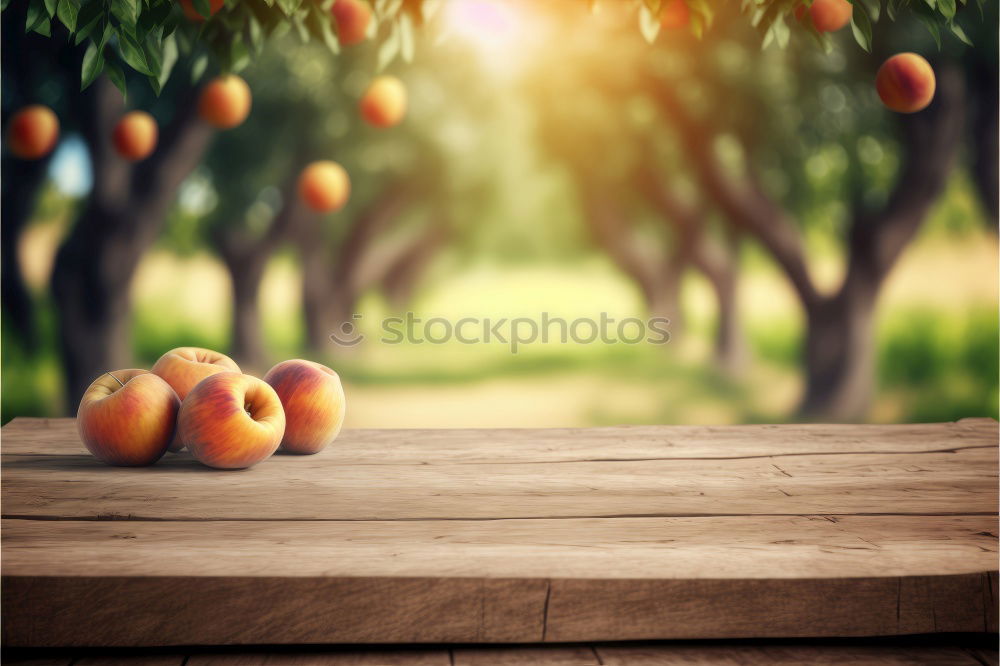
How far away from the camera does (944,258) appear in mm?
15352

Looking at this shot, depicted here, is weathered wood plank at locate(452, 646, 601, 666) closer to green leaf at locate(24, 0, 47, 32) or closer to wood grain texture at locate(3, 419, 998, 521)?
wood grain texture at locate(3, 419, 998, 521)

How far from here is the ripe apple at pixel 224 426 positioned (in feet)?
7.50

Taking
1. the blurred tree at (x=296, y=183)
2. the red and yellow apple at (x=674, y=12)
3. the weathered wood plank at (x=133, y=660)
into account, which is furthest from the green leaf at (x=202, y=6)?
the blurred tree at (x=296, y=183)

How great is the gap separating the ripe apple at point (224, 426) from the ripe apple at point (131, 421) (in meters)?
0.06

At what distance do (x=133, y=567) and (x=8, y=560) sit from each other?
0.24 m

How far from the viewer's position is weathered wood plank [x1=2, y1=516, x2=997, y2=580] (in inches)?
63.6

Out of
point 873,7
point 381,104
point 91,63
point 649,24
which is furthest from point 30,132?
point 873,7

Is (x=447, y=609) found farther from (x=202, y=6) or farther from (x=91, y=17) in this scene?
(x=91, y=17)

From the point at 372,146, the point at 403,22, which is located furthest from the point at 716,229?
the point at 403,22

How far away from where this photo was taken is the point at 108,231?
23.8 feet

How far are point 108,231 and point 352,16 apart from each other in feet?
15.1

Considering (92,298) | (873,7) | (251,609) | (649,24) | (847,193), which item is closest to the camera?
(251,609)

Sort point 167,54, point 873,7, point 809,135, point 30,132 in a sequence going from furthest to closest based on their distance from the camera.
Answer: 1. point 809,135
2. point 30,132
3. point 167,54
4. point 873,7

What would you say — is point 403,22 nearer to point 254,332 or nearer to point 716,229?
point 254,332
